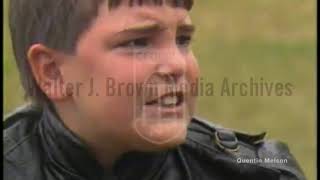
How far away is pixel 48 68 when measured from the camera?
1.05 m

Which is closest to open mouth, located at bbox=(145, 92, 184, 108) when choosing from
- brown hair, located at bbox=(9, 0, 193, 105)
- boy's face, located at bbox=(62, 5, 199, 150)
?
boy's face, located at bbox=(62, 5, 199, 150)

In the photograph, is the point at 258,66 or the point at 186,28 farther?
the point at 258,66

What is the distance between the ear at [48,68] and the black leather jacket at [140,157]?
0.03 meters

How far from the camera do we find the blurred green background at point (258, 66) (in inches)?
48.0

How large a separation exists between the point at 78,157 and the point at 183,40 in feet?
0.65

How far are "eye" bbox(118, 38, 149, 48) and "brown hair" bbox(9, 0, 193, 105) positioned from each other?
46 millimetres

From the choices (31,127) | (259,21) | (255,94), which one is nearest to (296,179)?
(255,94)

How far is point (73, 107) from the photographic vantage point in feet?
3.48

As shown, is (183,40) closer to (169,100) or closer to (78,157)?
(169,100)

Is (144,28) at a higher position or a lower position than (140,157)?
higher

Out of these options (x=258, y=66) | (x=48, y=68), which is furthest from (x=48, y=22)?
(x=258, y=66)

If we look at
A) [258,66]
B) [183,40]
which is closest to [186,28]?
[183,40]

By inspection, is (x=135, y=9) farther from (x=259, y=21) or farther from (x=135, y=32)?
(x=259, y=21)

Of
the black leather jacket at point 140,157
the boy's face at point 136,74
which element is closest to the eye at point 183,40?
the boy's face at point 136,74
